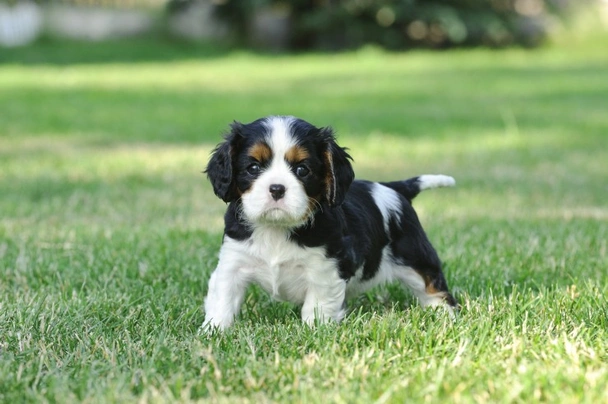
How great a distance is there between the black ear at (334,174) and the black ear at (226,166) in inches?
15.4

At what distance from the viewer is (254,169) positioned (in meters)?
4.10

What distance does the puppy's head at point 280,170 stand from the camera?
3957 millimetres

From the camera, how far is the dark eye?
160 inches

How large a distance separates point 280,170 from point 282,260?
1.48ft

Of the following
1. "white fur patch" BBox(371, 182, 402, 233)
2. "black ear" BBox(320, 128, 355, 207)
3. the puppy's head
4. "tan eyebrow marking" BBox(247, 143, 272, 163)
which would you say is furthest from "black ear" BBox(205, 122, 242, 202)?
"white fur patch" BBox(371, 182, 402, 233)

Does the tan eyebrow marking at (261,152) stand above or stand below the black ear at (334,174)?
above

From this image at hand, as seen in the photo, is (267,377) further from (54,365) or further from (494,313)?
(494,313)

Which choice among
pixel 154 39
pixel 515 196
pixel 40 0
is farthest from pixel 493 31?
pixel 515 196

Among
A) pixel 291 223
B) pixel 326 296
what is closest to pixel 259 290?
pixel 326 296

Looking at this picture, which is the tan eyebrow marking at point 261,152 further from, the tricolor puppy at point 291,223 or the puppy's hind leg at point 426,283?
the puppy's hind leg at point 426,283

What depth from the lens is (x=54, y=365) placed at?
352 centimetres

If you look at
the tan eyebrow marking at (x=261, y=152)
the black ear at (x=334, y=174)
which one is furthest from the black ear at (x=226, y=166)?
the black ear at (x=334, y=174)

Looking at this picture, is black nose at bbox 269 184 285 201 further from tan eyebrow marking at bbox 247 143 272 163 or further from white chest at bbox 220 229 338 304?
white chest at bbox 220 229 338 304

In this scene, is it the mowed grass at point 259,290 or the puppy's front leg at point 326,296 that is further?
the puppy's front leg at point 326,296
